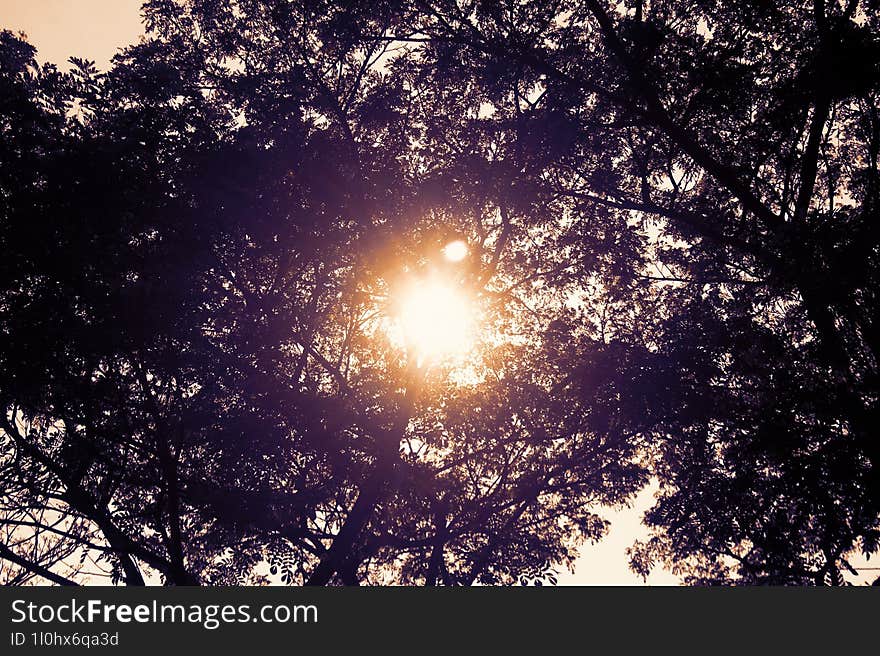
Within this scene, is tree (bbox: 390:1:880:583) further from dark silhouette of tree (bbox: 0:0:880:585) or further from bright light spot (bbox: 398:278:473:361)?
bright light spot (bbox: 398:278:473:361)

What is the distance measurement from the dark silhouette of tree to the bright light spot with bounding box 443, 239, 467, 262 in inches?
10.0

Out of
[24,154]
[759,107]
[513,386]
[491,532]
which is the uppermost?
[759,107]

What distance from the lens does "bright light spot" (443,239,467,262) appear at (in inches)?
596

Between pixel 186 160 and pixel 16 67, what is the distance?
3.66 metres

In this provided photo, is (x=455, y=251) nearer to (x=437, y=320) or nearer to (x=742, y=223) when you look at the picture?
(x=437, y=320)

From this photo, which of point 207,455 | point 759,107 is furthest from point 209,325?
point 759,107

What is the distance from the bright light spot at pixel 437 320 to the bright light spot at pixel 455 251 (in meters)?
Answer: 0.66

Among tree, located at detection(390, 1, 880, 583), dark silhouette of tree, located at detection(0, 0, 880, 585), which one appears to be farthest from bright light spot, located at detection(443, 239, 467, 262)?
tree, located at detection(390, 1, 880, 583)

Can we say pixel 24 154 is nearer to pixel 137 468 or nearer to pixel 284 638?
pixel 137 468

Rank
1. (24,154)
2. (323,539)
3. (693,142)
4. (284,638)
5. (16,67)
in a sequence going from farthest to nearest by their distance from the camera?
(323,539)
(693,142)
(16,67)
(24,154)
(284,638)

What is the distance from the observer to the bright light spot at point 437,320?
15.7m

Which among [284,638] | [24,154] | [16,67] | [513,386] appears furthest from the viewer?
[513,386]

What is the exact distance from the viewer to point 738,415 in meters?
12.8

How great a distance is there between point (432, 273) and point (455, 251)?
893 mm
